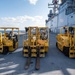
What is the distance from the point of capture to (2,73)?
6543 millimetres

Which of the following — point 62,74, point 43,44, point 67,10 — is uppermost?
point 67,10

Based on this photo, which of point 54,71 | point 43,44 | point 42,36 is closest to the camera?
point 54,71

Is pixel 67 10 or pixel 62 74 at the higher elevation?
pixel 67 10

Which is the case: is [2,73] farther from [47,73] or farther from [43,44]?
[43,44]

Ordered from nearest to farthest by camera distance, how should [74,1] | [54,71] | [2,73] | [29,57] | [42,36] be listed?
[2,73], [54,71], [29,57], [42,36], [74,1]

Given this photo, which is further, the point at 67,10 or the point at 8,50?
the point at 67,10

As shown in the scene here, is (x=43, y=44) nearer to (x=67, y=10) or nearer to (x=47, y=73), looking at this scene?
(x=47, y=73)

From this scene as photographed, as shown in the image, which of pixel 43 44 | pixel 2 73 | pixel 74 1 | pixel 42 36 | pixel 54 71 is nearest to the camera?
pixel 2 73

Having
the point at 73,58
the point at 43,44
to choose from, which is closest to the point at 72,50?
the point at 73,58

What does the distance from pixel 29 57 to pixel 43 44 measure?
1404mm

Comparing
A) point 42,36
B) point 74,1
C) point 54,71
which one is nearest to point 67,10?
point 74,1

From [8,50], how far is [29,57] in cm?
289

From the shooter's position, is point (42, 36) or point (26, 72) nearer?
point (26, 72)

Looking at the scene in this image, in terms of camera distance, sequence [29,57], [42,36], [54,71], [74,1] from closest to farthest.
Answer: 1. [54,71]
2. [29,57]
3. [42,36]
4. [74,1]
